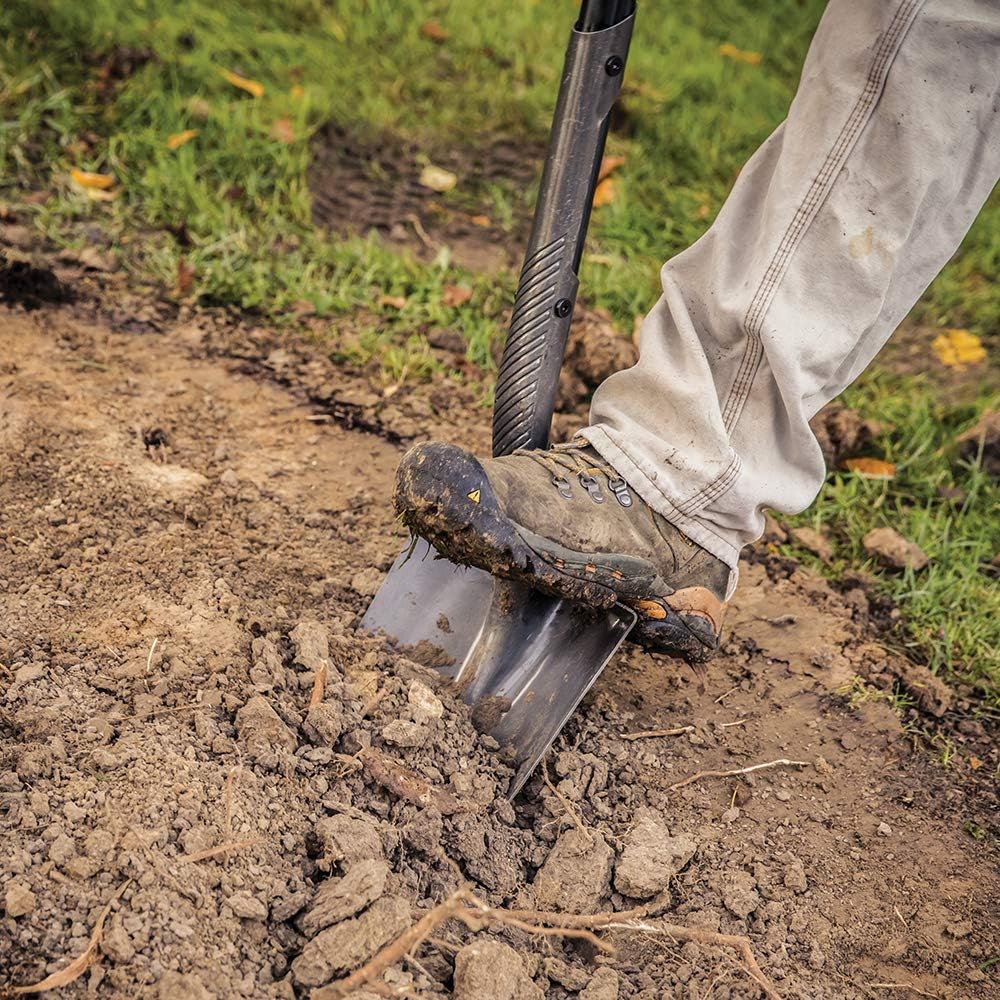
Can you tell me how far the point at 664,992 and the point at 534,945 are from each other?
194 millimetres

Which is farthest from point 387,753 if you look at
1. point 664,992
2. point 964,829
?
point 964,829

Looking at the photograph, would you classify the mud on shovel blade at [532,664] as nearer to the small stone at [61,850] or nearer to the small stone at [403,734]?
the small stone at [403,734]

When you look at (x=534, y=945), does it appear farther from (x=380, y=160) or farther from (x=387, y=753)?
(x=380, y=160)

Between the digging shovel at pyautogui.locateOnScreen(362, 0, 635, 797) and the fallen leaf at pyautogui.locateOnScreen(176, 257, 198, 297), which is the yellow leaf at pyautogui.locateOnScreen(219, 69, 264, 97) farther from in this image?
the digging shovel at pyautogui.locateOnScreen(362, 0, 635, 797)

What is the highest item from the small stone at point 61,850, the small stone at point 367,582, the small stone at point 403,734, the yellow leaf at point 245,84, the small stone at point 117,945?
the yellow leaf at point 245,84

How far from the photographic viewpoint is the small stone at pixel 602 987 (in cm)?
148

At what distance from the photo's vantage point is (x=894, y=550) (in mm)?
2479

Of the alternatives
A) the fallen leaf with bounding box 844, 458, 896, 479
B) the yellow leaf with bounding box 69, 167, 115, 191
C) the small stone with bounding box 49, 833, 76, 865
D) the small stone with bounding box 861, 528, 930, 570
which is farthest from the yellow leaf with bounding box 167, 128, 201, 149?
the small stone with bounding box 49, 833, 76, 865

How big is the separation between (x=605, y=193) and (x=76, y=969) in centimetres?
295

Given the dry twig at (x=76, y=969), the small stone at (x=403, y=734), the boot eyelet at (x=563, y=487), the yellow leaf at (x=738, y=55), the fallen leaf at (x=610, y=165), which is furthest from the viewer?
the yellow leaf at (x=738, y=55)

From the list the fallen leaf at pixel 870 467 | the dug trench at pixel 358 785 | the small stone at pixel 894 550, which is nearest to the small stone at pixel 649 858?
the dug trench at pixel 358 785

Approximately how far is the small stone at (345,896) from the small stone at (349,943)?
1 cm

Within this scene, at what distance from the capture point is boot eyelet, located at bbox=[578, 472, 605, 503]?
187 cm

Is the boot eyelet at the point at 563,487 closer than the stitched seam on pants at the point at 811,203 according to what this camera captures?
No
